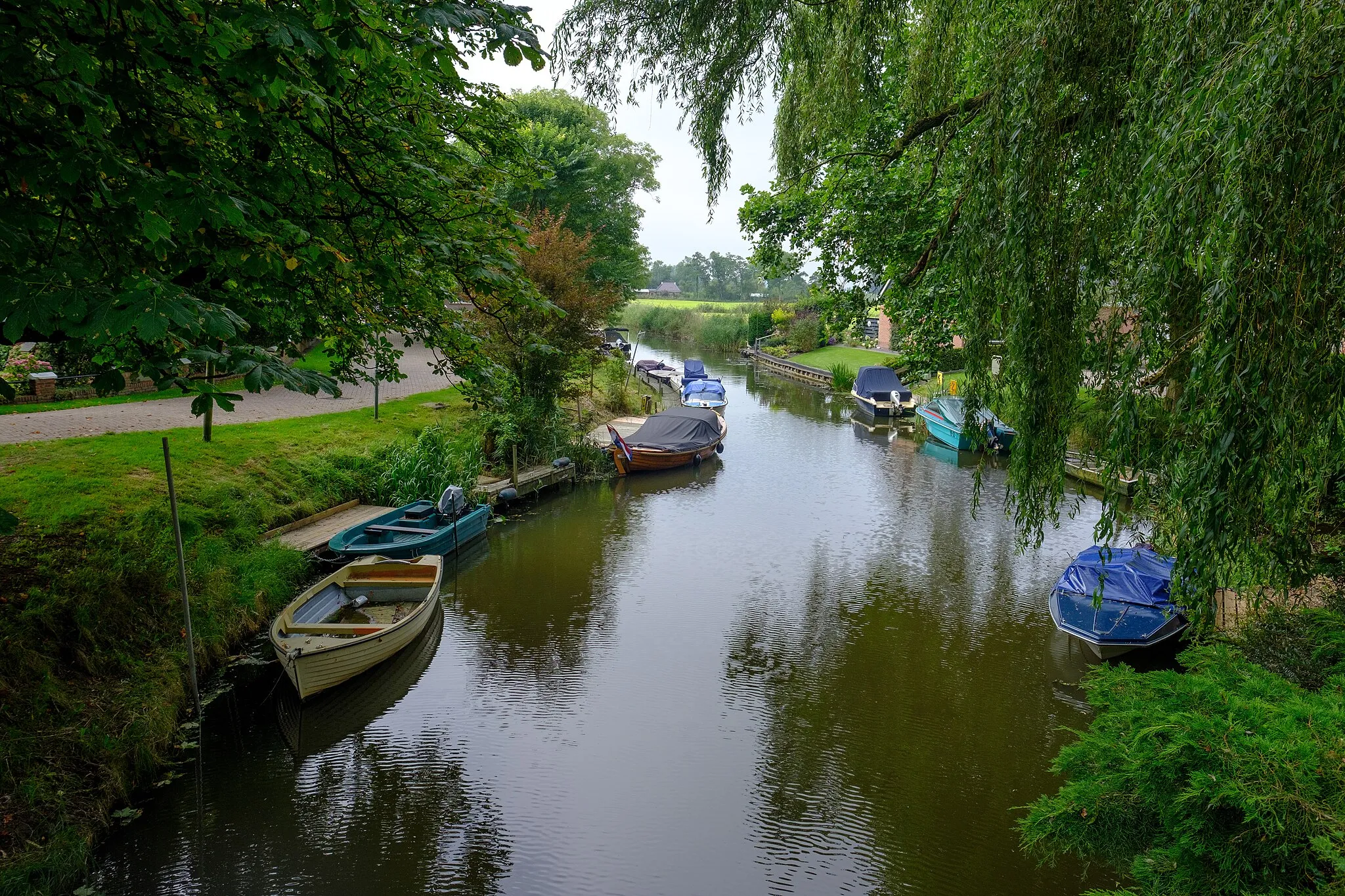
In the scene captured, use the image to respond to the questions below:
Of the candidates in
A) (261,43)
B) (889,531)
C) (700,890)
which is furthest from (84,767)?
(889,531)

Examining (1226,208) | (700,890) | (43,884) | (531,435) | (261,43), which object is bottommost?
(700,890)

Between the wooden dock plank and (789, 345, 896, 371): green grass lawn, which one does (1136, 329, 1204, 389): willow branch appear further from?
(789, 345, 896, 371): green grass lawn

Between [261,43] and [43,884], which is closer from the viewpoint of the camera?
[261,43]

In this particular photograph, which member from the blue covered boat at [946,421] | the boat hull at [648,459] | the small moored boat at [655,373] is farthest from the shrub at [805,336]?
the boat hull at [648,459]

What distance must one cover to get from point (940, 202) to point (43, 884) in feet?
35.2

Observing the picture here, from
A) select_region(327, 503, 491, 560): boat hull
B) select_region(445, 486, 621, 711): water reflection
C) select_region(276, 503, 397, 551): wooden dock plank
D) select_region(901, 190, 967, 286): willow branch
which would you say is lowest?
select_region(445, 486, 621, 711): water reflection

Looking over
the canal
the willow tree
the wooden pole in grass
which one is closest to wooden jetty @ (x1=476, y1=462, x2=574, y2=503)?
the canal

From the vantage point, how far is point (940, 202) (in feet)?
29.4

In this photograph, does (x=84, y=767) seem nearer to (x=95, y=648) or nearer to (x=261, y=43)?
(x=95, y=648)

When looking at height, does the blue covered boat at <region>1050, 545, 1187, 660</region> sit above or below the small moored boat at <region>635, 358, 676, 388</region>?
below

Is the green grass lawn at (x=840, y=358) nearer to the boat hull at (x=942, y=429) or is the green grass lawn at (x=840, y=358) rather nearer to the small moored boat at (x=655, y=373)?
the small moored boat at (x=655, y=373)

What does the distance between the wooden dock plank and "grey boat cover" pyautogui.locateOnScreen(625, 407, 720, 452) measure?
8.52 m

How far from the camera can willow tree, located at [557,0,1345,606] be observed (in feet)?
10.8

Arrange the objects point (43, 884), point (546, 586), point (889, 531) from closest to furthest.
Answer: point (43, 884)
point (546, 586)
point (889, 531)
